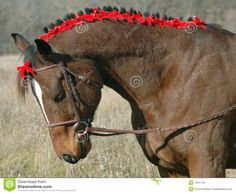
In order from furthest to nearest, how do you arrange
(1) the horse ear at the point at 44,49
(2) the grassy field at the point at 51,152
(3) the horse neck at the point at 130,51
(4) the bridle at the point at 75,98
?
(2) the grassy field at the point at 51,152 → (3) the horse neck at the point at 130,51 → (4) the bridle at the point at 75,98 → (1) the horse ear at the point at 44,49

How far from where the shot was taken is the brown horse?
3318 millimetres

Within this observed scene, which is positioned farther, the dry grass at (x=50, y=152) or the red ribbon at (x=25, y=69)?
the dry grass at (x=50, y=152)

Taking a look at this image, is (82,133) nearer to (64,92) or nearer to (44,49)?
(64,92)

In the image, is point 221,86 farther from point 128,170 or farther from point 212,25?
point 128,170

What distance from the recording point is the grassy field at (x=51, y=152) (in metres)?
5.53

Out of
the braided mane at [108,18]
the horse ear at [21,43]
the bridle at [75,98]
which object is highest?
the braided mane at [108,18]

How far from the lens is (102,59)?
3.47 m

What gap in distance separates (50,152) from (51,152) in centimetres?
2

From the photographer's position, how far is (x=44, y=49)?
3.22 m

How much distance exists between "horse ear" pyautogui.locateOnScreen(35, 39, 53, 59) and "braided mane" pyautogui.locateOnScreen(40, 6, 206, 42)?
0.21 meters

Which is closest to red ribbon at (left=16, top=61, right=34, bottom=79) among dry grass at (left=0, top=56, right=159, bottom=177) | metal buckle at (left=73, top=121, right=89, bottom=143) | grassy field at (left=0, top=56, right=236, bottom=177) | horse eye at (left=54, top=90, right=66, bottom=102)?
horse eye at (left=54, top=90, right=66, bottom=102)

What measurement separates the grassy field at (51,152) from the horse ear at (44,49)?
8.00 feet

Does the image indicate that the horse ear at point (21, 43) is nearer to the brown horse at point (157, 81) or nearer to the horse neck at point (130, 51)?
the brown horse at point (157, 81)

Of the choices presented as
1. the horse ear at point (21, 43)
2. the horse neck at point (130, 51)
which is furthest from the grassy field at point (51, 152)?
the horse ear at point (21, 43)
